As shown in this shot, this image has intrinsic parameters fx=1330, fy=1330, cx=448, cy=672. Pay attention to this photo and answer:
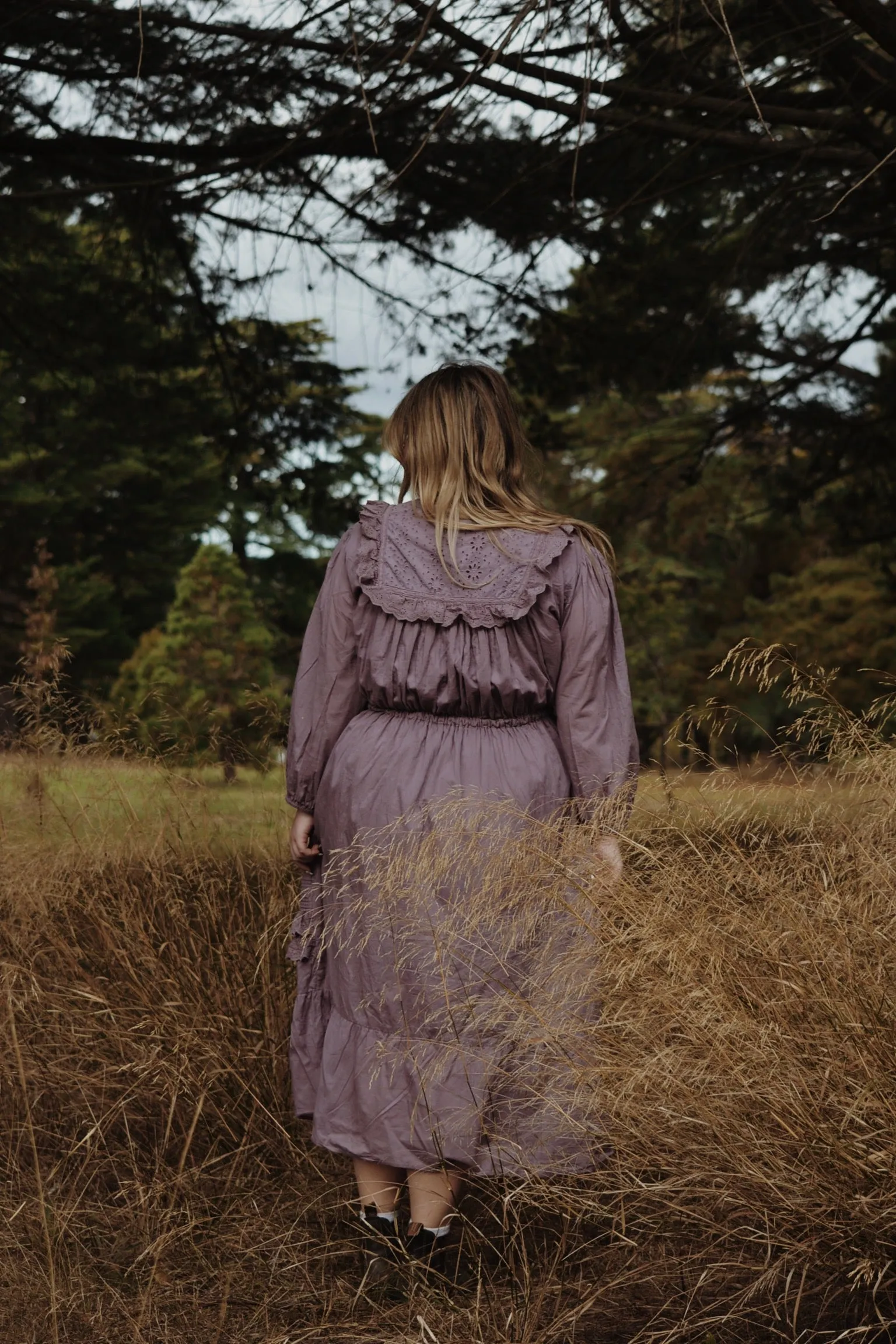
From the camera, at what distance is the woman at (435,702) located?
2.30 m

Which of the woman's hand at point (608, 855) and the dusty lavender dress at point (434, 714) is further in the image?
the dusty lavender dress at point (434, 714)

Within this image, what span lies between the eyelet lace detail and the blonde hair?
24mm

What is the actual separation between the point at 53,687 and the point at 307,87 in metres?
2.31

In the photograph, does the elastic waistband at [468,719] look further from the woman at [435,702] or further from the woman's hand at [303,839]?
the woman's hand at [303,839]

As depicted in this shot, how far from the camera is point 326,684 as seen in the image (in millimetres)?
2473

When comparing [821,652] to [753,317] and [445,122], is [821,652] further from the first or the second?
[445,122]

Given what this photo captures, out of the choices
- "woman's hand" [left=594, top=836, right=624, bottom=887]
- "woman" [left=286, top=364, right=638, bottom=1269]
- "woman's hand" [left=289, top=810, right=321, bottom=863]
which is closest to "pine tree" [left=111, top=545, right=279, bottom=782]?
"woman's hand" [left=289, top=810, right=321, bottom=863]

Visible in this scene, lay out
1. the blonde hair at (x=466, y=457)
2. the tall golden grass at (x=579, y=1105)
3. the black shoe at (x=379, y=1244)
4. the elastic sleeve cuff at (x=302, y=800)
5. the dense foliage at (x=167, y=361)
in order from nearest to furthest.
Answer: the tall golden grass at (x=579, y=1105)
the black shoe at (x=379, y=1244)
the blonde hair at (x=466, y=457)
the elastic sleeve cuff at (x=302, y=800)
the dense foliage at (x=167, y=361)

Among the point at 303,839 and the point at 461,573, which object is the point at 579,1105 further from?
the point at 461,573

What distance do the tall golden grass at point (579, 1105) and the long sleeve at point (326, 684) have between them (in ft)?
1.23

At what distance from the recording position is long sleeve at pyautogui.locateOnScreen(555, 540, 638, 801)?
2.36 meters

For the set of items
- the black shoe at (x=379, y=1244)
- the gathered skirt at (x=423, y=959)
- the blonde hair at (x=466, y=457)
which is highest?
the blonde hair at (x=466, y=457)

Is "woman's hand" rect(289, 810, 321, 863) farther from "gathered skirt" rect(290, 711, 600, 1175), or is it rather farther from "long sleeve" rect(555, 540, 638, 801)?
"long sleeve" rect(555, 540, 638, 801)

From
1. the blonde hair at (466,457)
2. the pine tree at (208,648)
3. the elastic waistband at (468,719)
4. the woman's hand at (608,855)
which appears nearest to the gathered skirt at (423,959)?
the elastic waistband at (468,719)
